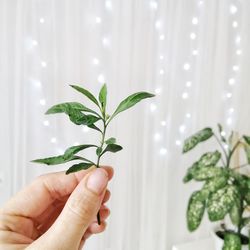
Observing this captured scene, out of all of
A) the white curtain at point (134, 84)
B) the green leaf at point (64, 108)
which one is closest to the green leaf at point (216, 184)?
the white curtain at point (134, 84)

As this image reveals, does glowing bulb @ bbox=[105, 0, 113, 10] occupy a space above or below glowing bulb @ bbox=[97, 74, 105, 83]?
above

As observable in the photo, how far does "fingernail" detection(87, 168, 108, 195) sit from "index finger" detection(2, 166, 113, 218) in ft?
0.45

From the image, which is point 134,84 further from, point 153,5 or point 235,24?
point 235,24

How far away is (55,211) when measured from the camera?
0.88 meters

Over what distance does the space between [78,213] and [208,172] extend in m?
0.71

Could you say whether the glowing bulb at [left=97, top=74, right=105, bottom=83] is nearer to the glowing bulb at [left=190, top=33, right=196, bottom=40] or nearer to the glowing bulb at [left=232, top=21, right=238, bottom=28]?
the glowing bulb at [left=190, top=33, right=196, bottom=40]

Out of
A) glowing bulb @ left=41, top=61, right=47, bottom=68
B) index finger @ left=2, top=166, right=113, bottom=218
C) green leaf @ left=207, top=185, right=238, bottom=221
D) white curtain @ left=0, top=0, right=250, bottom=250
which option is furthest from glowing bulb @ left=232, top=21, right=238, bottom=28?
index finger @ left=2, top=166, right=113, bottom=218

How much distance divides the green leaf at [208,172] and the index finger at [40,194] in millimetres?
533

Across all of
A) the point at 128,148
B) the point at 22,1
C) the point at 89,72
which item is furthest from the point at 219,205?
the point at 22,1

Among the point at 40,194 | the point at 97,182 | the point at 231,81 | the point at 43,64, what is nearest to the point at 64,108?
the point at 97,182

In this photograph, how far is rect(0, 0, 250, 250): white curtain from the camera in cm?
119

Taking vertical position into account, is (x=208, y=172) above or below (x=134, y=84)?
below

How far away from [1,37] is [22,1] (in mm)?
155

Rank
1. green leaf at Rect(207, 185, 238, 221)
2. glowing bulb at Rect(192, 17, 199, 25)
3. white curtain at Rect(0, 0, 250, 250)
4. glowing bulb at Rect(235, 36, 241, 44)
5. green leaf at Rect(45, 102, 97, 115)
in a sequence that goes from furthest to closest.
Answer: glowing bulb at Rect(235, 36, 241, 44) < glowing bulb at Rect(192, 17, 199, 25) < white curtain at Rect(0, 0, 250, 250) < green leaf at Rect(207, 185, 238, 221) < green leaf at Rect(45, 102, 97, 115)
